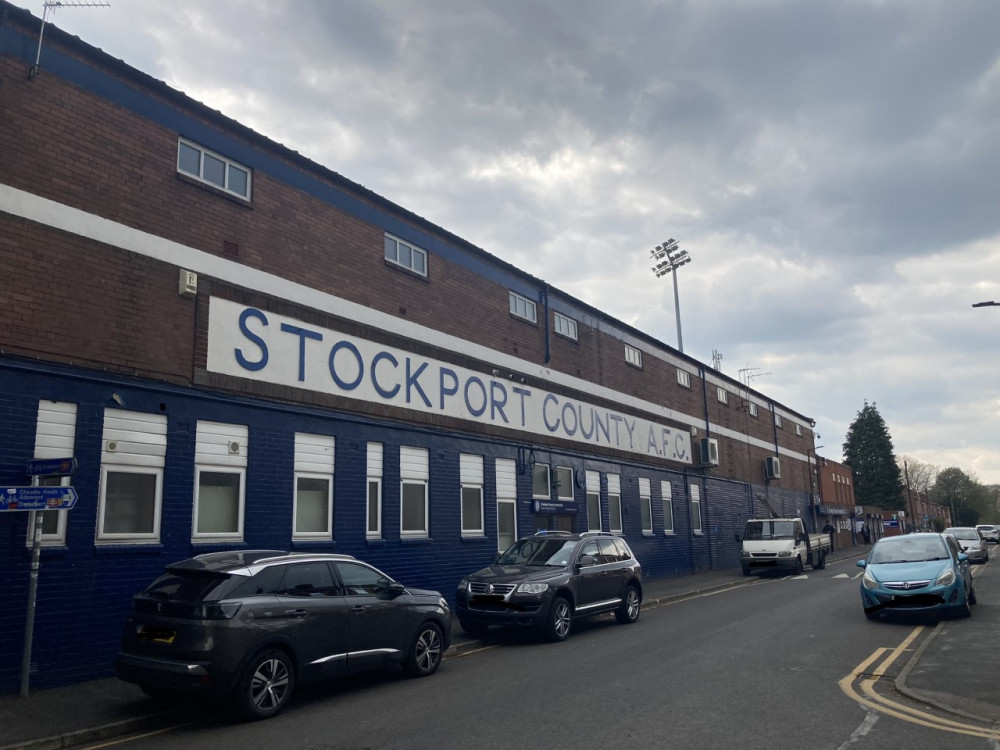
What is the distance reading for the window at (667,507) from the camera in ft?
91.2

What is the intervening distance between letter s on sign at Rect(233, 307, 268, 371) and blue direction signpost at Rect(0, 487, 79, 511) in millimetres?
4254

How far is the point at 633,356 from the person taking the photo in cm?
2795

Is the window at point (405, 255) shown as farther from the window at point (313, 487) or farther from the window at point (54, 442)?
the window at point (54, 442)

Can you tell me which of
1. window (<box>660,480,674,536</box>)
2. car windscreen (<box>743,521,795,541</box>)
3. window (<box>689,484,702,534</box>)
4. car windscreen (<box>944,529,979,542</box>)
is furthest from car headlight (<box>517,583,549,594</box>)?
car windscreen (<box>944,529,979,542</box>)

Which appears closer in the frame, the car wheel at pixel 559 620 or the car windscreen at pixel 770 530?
the car wheel at pixel 559 620

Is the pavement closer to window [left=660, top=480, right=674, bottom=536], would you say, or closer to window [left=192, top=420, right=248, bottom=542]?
window [left=192, top=420, right=248, bottom=542]

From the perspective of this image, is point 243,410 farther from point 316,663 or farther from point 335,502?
point 316,663

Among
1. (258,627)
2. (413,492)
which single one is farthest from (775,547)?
(258,627)

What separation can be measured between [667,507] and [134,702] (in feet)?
72.7

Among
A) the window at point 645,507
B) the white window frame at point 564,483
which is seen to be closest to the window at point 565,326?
the white window frame at point 564,483

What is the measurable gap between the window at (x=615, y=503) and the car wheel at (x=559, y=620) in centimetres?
1105

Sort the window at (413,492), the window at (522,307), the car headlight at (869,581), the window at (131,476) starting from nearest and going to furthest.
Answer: the window at (131,476), the car headlight at (869,581), the window at (413,492), the window at (522,307)

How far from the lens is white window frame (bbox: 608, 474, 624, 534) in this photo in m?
24.2

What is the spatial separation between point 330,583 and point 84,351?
190 inches
